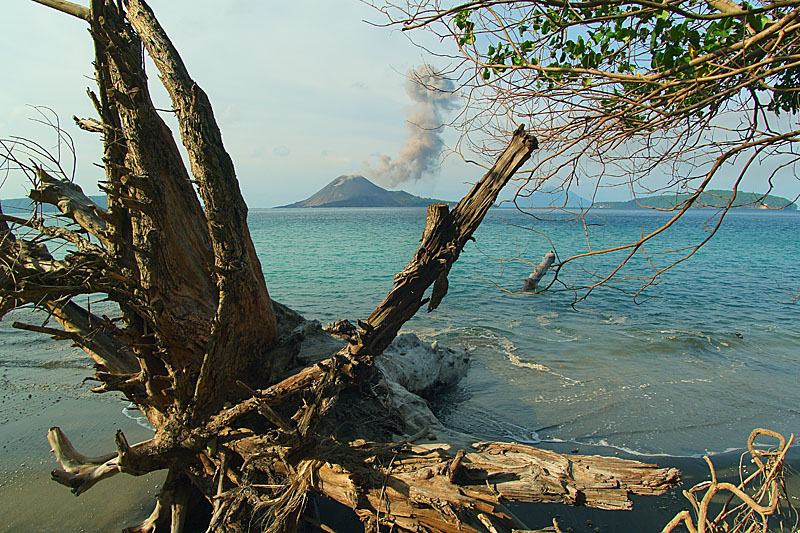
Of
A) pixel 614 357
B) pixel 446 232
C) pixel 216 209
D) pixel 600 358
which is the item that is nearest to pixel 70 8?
pixel 216 209

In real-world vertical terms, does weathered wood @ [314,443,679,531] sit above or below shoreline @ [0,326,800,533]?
above

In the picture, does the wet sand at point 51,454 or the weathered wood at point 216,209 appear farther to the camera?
the wet sand at point 51,454

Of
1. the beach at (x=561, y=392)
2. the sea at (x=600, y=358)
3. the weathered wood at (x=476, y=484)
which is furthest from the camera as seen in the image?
the sea at (x=600, y=358)

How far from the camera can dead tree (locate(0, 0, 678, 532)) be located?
325 centimetres

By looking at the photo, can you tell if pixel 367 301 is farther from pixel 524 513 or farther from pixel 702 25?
pixel 702 25

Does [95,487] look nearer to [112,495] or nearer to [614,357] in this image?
[112,495]

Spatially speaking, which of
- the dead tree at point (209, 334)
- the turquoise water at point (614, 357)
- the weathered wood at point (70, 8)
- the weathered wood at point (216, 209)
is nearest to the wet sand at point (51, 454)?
the dead tree at point (209, 334)

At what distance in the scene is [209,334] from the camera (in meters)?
3.71

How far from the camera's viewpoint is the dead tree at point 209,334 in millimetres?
3250

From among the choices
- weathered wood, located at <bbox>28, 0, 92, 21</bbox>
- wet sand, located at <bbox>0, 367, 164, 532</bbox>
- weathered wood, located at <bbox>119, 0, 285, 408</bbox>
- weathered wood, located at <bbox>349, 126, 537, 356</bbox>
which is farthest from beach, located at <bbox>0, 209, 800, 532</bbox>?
weathered wood, located at <bbox>28, 0, 92, 21</bbox>

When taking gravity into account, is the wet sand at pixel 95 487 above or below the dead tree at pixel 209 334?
below

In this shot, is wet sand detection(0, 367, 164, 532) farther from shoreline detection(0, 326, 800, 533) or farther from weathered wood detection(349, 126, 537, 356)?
weathered wood detection(349, 126, 537, 356)

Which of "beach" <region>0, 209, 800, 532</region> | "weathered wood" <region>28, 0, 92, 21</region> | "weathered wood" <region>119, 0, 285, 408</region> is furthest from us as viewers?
"beach" <region>0, 209, 800, 532</region>

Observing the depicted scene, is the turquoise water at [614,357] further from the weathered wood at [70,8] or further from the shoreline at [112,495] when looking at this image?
the weathered wood at [70,8]
